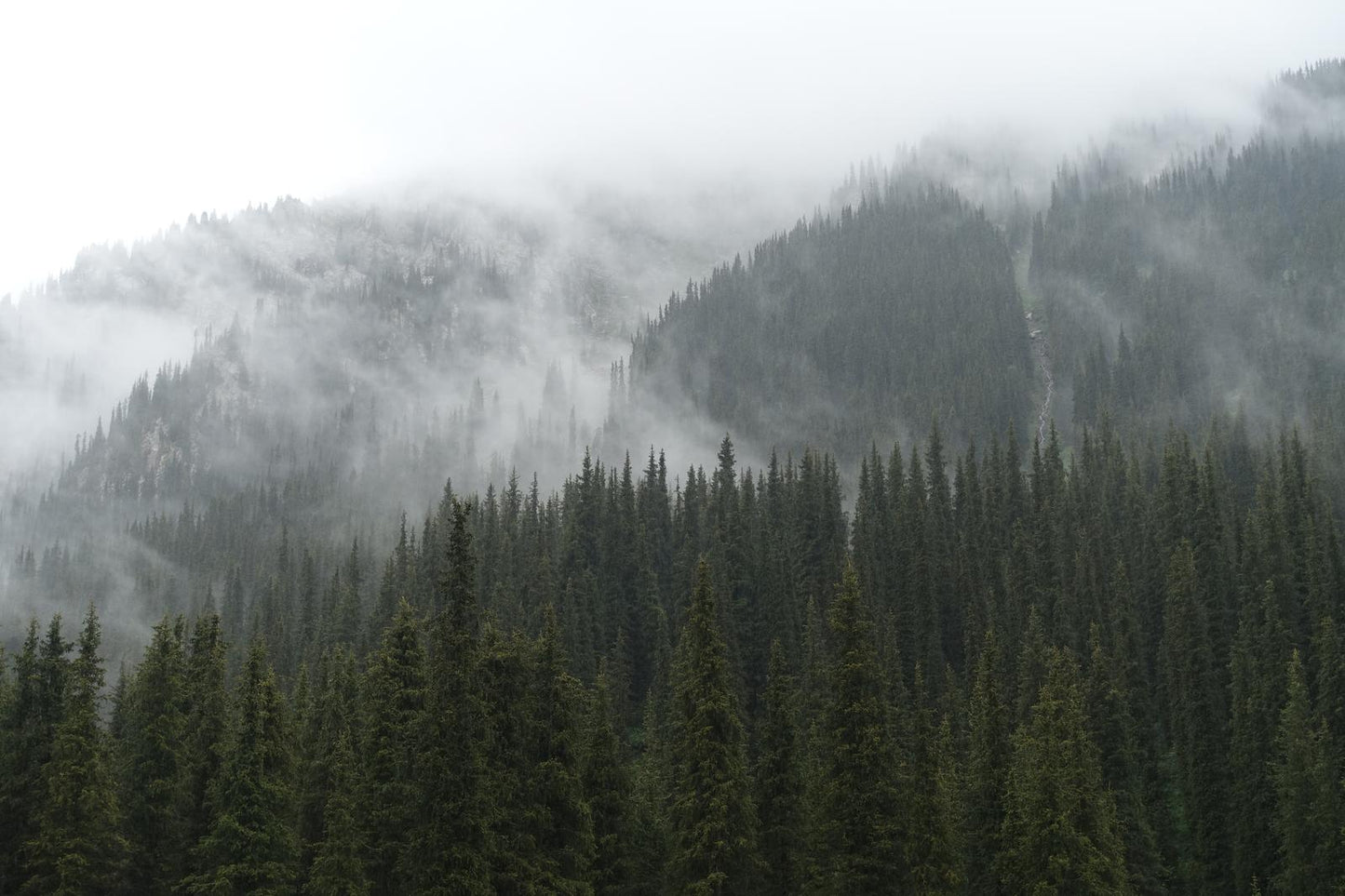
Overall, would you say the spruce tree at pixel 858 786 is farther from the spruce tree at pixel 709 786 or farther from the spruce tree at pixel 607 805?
the spruce tree at pixel 607 805

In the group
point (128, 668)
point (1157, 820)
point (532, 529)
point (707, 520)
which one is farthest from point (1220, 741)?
point (128, 668)

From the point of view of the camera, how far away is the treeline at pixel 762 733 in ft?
135

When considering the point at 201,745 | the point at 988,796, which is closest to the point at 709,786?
the point at 988,796

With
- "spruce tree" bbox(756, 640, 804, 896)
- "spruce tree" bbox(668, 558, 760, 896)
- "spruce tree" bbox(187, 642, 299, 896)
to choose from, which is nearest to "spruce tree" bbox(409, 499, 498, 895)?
"spruce tree" bbox(668, 558, 760, 896)

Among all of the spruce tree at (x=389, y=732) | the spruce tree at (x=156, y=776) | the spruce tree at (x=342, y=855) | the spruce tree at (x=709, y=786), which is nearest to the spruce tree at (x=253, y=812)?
the spruce tree at (x=342, y=855)

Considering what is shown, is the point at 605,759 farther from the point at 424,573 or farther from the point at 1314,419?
the point at 1314,419

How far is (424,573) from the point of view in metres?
138

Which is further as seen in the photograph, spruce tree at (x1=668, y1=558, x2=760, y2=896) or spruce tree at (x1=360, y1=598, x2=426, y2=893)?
spruce tree at (x1=360, y1=598, x2=426, y2=893)

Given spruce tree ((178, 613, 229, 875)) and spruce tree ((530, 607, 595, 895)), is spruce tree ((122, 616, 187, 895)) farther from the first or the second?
spruce tree ((530, 607, 595, 895))

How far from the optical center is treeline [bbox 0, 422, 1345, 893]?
41094mm

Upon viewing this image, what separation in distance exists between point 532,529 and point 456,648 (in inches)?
4105

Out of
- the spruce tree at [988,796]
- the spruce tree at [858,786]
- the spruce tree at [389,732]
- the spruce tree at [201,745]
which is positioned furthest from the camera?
the spruce tree at [988,796]

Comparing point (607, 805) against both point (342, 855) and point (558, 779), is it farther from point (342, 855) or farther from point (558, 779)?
point (342, 855)

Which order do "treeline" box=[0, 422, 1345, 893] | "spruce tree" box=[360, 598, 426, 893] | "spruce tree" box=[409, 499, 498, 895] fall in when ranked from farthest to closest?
"spruce tree" box=[360, 598, 426, 893] → "treeline" box=[0, 422, 1345, 893] → "spruce tree" box=[409, 499, 498, 895]
